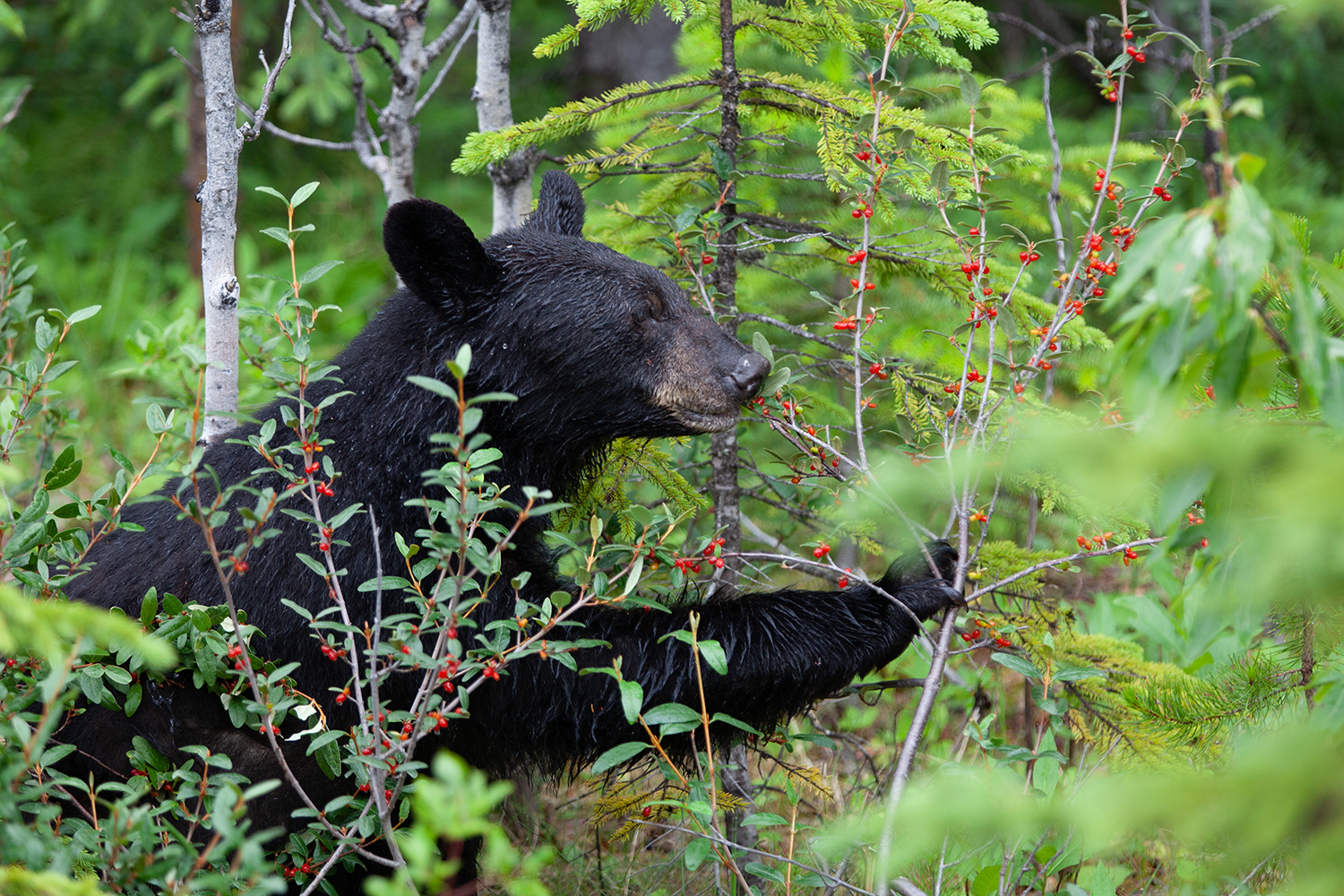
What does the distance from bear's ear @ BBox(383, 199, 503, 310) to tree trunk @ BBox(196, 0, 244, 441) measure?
61 centimetres

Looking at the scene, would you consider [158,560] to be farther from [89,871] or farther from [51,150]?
[51,150]

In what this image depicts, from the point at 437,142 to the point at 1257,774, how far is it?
790 cm

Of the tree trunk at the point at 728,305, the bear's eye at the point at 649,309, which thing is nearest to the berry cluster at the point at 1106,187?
the tree trunk at the point at 728,305

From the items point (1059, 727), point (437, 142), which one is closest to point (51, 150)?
point (437, 142)

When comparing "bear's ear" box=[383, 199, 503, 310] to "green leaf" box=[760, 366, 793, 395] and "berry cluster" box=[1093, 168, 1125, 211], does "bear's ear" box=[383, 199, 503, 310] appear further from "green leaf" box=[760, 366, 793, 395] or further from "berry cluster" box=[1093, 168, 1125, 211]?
"berry cluster" box=[1093, 168, 1125, 211]

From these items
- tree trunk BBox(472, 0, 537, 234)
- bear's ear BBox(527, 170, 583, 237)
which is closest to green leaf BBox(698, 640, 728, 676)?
bear's ear BBox(527, 170, 583, 237)

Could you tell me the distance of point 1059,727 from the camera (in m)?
2.49

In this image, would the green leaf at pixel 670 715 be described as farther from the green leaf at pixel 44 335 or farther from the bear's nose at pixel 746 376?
the green leaf at pixel 44 335

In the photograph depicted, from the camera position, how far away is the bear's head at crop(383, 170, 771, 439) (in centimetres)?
253

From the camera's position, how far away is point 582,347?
101 inches

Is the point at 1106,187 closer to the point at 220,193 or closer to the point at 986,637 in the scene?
the point at 986,637

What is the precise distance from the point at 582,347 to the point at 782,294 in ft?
5.86

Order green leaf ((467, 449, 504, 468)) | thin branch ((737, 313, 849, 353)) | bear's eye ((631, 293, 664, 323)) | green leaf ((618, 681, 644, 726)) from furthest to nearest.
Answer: thin branch ((737, 313, 849, 353))
bear's eye ((631, 293, 664, 323))
green leaf ((618, 681, 644, 726))
green leaf ((467, 449, 504, 468))

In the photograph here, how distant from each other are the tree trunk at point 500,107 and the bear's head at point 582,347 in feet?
2.83
